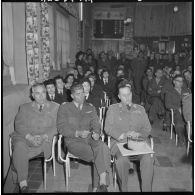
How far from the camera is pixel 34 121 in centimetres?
312

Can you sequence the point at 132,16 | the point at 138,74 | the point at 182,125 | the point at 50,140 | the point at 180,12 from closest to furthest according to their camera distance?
the point at 50,140 < the point at 182,125 < the point at 138,74 < the point at 180,12 < the point at 132,16

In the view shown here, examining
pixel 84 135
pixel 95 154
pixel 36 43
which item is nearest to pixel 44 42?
pixel 36 43

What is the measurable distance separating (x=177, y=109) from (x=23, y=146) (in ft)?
8.72

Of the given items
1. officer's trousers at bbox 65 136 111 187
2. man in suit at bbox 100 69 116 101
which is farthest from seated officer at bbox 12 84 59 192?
man in suit at bbox 100 69 116 101

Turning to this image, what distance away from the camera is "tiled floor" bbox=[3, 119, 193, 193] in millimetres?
3012

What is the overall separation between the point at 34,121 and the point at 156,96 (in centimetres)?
322

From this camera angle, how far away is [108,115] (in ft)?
10.2

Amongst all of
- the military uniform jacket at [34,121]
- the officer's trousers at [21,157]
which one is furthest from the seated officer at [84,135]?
the officer's trousers at [21,157]

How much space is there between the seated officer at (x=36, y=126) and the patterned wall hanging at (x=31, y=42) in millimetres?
1214

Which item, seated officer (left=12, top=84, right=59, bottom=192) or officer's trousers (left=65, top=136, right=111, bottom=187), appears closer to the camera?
officer's trousers (left=65, top=136, right=111, bottom=187)

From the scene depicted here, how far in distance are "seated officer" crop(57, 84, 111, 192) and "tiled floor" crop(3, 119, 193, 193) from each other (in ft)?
1.13

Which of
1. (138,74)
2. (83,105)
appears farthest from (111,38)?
(83,105)

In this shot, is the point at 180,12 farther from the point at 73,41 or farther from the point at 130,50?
the point at 73,41

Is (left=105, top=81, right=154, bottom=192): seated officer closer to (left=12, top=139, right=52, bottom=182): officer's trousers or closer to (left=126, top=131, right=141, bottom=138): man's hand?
(left=126, top=131, right=141, bottom=138): man's hand
